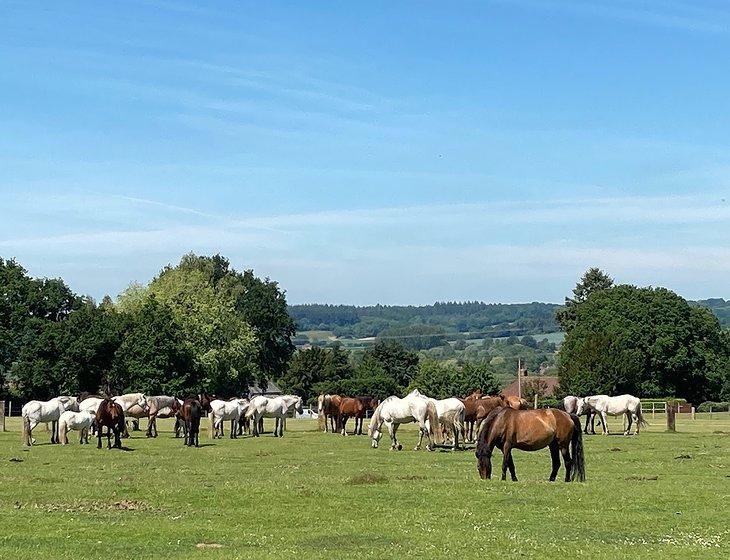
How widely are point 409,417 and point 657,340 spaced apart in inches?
2965

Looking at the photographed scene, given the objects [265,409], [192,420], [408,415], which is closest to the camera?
[408,415]

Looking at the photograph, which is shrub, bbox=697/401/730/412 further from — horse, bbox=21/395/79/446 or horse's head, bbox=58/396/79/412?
horse, bbox=21/395/79/446

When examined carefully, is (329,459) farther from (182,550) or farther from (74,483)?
(182,550)

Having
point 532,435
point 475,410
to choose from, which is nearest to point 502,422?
point 532,435

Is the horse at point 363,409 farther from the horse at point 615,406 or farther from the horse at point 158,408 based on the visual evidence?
the horse at point 615,406

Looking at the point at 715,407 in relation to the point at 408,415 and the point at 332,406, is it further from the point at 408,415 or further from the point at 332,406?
the point at 408,415

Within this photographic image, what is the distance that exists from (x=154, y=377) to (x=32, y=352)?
36.8ft

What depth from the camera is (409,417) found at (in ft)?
138

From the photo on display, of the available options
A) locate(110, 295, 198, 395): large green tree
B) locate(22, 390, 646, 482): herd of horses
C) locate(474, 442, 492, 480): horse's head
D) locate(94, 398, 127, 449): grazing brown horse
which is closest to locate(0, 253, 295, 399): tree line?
locate(110, 295, 198, 395): large green tree

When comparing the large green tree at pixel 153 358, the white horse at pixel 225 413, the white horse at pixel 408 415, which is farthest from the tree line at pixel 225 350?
the white horse at pixel 408 415

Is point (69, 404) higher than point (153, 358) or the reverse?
the reverse

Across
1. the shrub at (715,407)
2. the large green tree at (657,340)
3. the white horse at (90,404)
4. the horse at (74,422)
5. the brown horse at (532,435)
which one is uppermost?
the large green tree at (657,340)

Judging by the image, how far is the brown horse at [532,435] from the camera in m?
24.8

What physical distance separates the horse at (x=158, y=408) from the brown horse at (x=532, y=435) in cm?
2884
